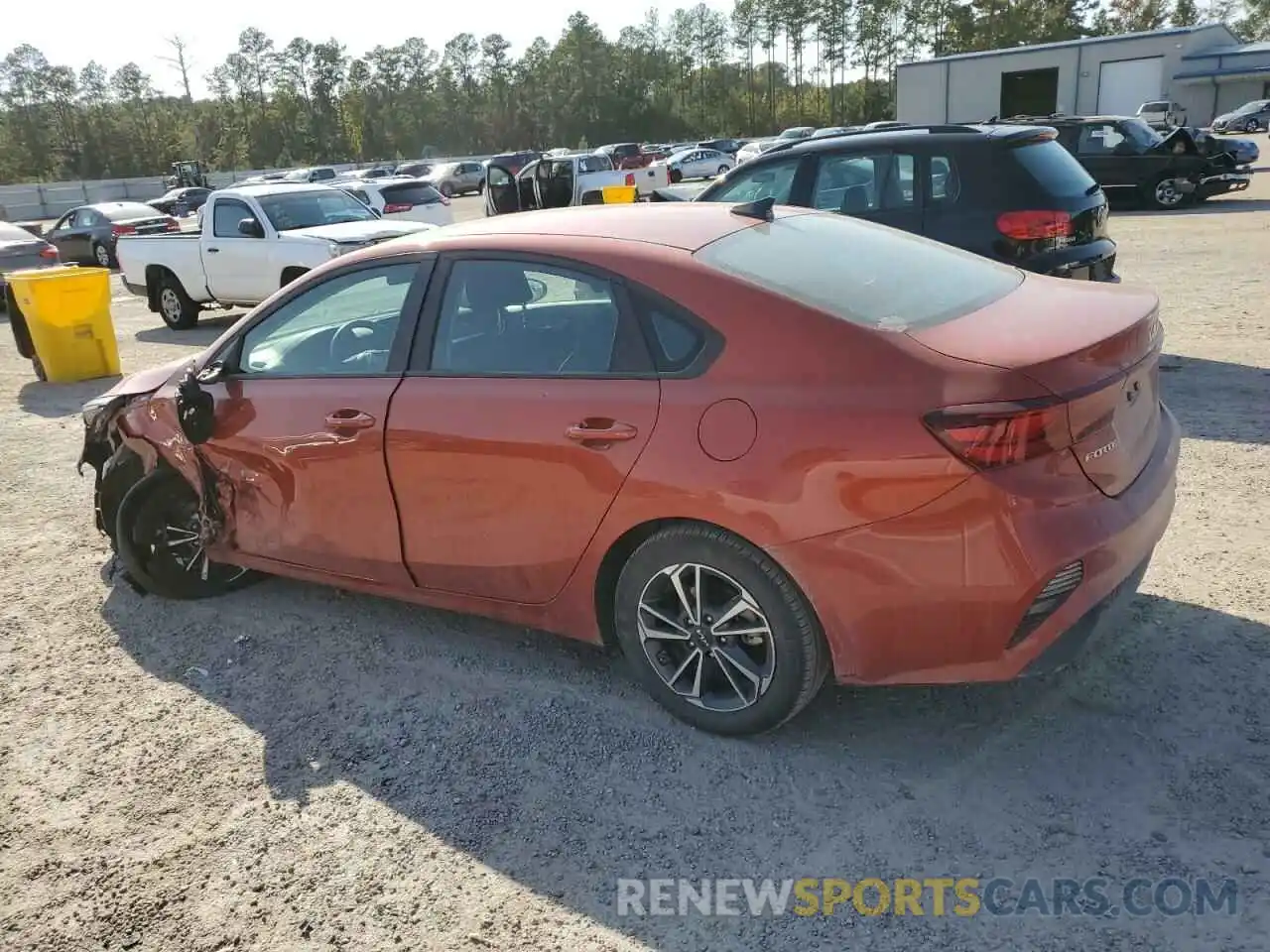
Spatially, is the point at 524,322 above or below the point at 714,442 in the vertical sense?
above

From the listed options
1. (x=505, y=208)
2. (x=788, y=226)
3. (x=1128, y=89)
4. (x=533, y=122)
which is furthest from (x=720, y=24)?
(x=788, y=226)

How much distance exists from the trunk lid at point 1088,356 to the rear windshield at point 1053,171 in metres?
4.02

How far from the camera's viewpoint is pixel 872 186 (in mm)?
7723

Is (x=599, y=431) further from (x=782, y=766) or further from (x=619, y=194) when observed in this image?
(x=619, y=194)

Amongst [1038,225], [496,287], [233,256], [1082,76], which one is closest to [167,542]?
[496,287]

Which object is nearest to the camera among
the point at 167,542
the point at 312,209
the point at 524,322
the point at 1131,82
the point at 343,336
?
the point at 524,322

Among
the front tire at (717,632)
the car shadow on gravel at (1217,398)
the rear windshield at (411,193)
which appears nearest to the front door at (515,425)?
the front tire at (717,632)

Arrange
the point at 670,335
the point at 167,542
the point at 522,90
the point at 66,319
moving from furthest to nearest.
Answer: the point at 522,90, the point at 66,319, the point at 167,542, the point at 670,335

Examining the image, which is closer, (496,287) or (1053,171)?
(496,287)

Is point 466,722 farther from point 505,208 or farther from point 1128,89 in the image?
point 1128,89

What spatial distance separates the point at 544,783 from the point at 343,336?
1.99 metres

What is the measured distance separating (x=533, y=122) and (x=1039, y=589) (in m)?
99.8

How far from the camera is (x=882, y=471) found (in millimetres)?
2830

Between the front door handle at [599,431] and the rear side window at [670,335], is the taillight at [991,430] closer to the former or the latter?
the rear side window at [670,335]
